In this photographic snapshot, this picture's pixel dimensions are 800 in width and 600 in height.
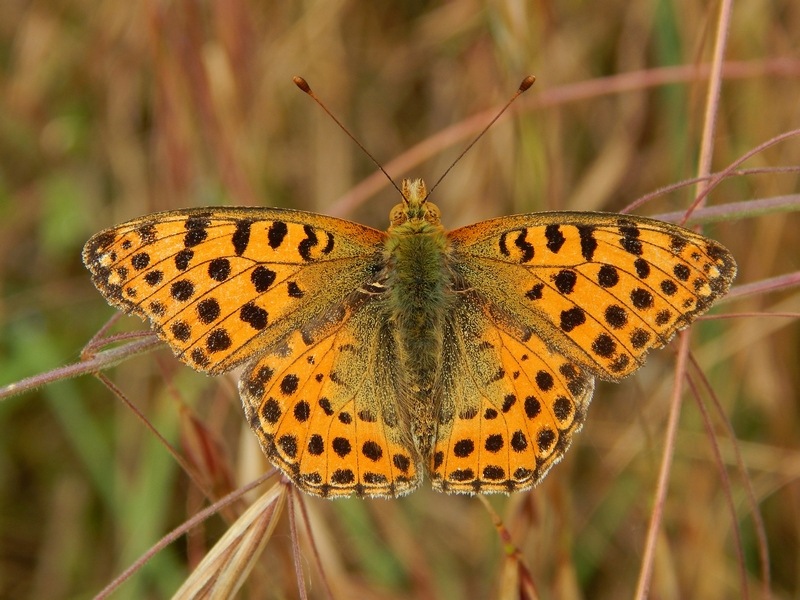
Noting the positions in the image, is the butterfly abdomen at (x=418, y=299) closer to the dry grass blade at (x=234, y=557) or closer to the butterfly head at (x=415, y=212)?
Answer: the butterfly head at (x=415, y=212)

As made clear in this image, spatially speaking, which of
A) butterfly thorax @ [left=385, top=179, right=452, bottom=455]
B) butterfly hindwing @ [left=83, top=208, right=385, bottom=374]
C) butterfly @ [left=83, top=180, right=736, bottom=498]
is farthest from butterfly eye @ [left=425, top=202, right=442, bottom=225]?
butterfly hindwing @ [left=83, top=208, right=385, bottom=374]

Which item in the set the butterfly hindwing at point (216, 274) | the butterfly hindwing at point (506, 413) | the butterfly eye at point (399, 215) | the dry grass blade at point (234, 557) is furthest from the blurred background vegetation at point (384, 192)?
the dry grass blade at point (234, 557)

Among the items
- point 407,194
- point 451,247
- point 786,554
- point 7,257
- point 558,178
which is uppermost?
point 7,257

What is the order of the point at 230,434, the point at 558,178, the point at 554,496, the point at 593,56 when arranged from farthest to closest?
1. the point at 593,56
2. the point at 230,434
3. the point at 558,178
4. the point at 554,496

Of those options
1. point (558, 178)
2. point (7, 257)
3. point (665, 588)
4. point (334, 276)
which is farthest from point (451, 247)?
point (7, 257)

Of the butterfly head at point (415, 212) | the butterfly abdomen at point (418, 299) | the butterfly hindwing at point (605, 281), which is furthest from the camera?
the butterfly head at point (415, 212)

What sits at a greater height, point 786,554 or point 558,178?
point 558,178

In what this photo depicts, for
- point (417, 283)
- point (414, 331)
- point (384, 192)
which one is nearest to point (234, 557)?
point (414, 331)

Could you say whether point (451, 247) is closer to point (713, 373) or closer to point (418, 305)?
point (418, 305)
